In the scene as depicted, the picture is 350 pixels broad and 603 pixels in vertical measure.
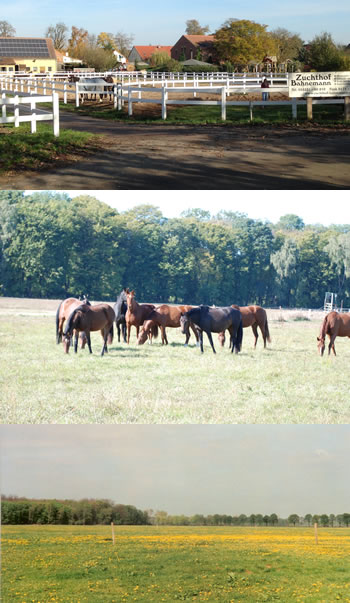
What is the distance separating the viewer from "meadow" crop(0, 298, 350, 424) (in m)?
10.3

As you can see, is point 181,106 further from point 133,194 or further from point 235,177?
point 133,194

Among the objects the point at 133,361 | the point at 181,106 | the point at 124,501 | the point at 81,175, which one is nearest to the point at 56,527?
the point at 124,501

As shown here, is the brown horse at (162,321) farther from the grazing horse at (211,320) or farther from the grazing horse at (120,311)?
the grazing horse at (120,311)

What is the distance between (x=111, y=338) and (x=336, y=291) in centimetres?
312

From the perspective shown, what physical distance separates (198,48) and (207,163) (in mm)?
20088

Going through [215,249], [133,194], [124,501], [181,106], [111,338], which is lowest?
[124,501]

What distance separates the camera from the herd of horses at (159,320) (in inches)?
430

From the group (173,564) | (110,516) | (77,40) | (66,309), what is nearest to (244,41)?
(77,40)

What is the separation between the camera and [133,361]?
1072 cm

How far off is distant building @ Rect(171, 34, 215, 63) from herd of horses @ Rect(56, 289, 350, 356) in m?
23.4

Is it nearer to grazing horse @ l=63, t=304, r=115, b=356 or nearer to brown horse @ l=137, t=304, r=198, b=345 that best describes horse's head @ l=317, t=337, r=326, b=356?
brown horse @ l=137, t=304, r=198, b=345

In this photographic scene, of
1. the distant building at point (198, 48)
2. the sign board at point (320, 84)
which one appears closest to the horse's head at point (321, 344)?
the sign board at point (320, 84)

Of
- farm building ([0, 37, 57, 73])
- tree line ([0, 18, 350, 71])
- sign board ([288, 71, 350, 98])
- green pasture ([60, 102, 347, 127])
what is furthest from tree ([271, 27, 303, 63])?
farm building ([0, 37, 57, 73])

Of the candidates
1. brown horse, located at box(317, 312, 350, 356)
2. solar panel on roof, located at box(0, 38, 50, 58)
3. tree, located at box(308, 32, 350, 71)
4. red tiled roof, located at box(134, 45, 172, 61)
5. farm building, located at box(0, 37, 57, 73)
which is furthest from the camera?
solar panel on roof, located at box(0, 38, 50, 58)
